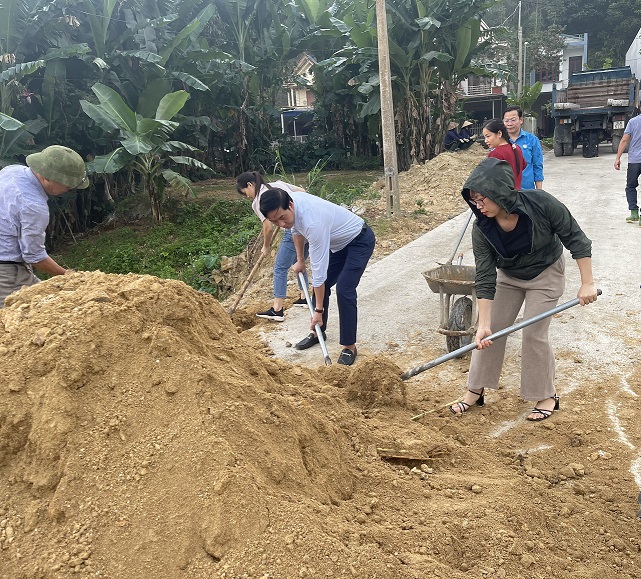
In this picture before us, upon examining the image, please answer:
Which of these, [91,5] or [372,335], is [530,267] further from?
[91,5]

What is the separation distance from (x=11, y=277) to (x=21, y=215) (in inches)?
19.0

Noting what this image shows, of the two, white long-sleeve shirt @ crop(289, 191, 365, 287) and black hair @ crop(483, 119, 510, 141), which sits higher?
black hair @ crop(483, 119, 510, 141)

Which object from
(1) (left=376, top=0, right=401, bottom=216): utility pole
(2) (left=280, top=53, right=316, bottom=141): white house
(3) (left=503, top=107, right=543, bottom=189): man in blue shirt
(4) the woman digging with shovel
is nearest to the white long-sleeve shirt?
(4) the woman digging with shovel

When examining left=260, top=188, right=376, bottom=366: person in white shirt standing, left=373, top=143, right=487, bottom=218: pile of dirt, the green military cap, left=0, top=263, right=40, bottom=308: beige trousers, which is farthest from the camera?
left=373, top=143, right=487, bottom=218: pile of dirt

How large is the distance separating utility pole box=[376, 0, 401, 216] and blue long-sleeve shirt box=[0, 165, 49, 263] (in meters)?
6.97

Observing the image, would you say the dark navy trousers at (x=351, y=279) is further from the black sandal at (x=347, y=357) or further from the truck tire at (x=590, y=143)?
the truck tire at (x=590, y=143)

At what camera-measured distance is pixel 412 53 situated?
1438 cm

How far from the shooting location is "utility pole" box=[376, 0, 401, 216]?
33.2ft

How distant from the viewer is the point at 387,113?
1039 centimetres

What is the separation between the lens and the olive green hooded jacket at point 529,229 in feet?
11.4

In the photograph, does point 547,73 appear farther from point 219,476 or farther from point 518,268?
point 219,476

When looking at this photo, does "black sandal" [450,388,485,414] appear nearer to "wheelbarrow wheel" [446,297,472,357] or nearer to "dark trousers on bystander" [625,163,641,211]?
"wheelbarrow wheel" [446,297,472,357]

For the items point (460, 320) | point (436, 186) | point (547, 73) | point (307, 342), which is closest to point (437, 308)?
point (460, 320)

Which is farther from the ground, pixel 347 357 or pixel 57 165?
pixel 57 165
